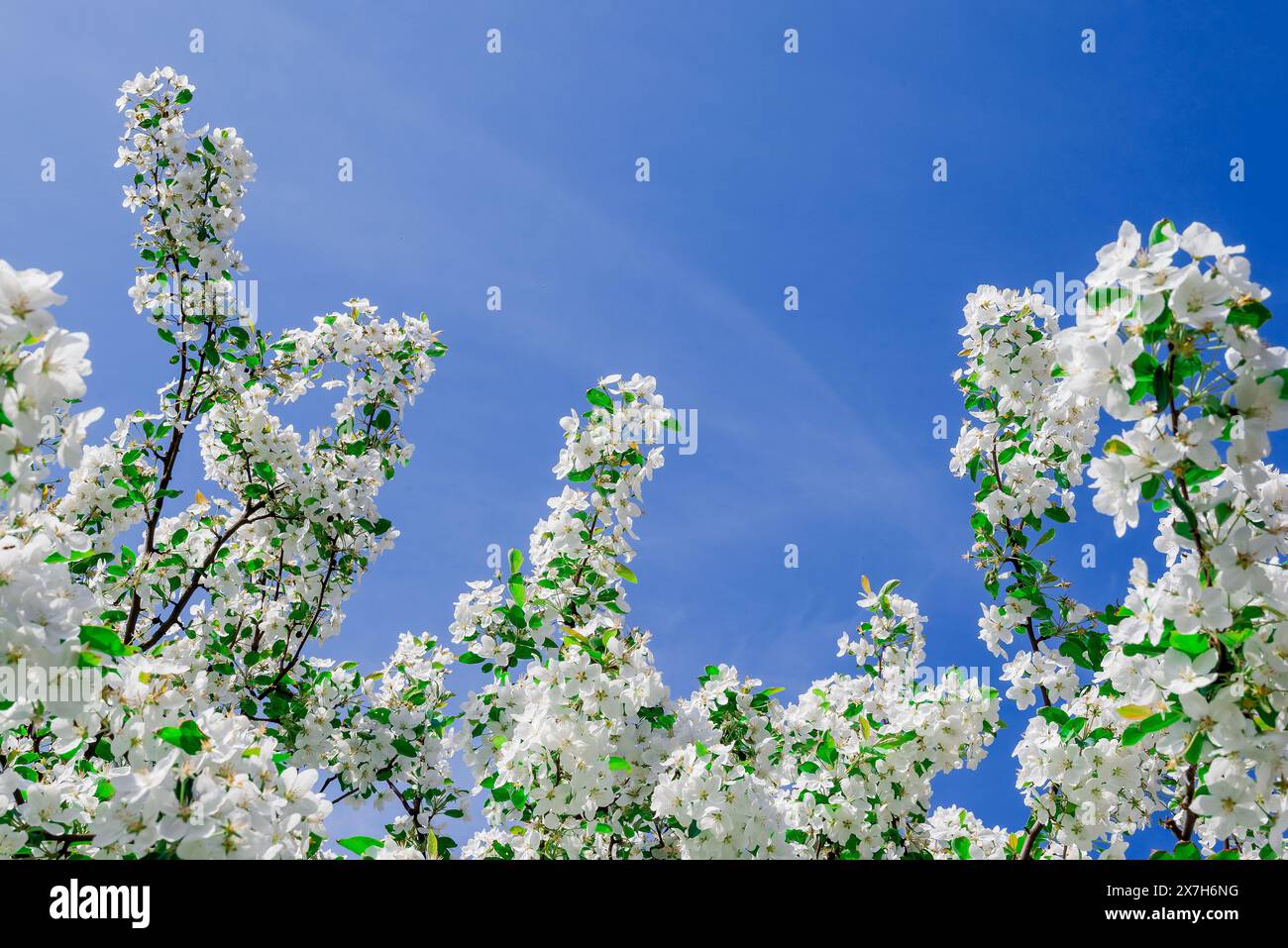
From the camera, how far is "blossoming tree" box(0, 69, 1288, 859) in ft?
8.50

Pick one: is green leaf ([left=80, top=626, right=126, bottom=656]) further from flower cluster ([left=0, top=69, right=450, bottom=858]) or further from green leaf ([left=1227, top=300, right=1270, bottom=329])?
green leaf ([left=1227, top=300, right=1270, bottom=329])

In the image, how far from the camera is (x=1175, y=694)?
274cm

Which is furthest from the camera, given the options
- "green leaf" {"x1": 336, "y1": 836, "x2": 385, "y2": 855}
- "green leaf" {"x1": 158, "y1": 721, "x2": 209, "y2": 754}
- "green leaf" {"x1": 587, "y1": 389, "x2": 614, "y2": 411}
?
"green leaf" {"x1": 587, "y1": 389, "x2": 614, "y2": 411}

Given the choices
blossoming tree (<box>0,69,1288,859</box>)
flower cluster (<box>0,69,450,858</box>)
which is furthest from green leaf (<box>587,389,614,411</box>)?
flower cluster (<box>0,69,450,858</box>)

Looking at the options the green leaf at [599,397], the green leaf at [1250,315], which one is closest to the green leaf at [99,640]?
the green leaf at [599,397]

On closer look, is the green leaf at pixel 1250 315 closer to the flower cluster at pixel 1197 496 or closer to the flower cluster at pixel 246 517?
the flower cluster at pixel 1197 496

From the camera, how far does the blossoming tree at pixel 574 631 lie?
2592 mm

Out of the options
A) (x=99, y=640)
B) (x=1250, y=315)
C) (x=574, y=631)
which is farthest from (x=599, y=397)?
(x=1250, y=315)

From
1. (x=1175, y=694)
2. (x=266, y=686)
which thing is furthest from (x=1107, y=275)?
(x=266, y=686)

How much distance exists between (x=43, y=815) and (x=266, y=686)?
110 inches

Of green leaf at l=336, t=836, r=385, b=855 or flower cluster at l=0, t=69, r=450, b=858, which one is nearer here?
green leaf at l=336, t=836, r=385, b=855

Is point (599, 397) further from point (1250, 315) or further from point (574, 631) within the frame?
point (1250, 315)
